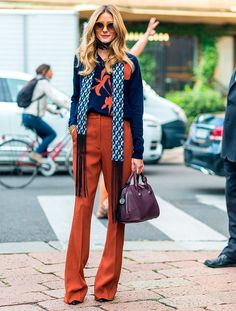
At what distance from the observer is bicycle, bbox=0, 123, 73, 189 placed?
12281 mm

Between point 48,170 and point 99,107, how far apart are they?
7.53 meters

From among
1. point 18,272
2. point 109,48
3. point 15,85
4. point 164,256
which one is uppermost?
point 109,48

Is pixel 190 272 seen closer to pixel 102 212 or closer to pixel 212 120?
pixel 102 212

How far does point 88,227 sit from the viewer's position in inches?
224

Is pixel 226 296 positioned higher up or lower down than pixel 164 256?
higher up

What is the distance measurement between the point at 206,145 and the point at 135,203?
623 cm

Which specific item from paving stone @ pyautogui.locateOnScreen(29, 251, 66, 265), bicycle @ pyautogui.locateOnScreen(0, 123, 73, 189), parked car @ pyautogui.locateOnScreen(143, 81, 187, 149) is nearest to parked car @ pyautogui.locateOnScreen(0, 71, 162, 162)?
bicycle @ pyautogui.locateOnScreen(0, 123, 73, 189)

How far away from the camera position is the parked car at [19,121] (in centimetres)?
1337

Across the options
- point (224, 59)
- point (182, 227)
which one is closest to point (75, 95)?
point (182, 227)

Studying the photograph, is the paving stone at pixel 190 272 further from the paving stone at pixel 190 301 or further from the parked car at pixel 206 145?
the parked car at pixel 206 145

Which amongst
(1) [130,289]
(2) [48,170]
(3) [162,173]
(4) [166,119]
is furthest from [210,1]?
(1) [130,289]

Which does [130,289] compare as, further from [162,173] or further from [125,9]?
[125,9]

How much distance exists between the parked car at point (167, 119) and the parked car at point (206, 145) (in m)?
3.01

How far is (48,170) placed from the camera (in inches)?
513
